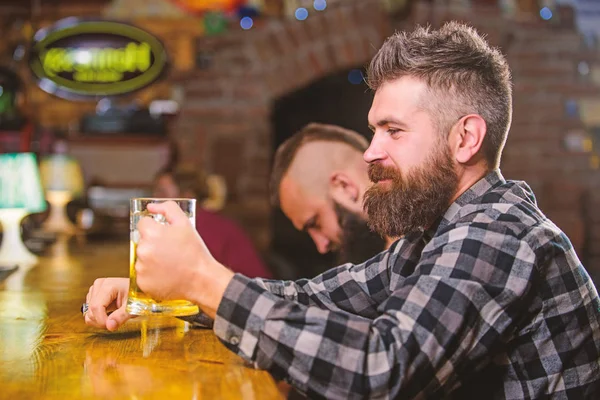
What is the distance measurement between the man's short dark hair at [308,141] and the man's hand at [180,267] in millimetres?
1133

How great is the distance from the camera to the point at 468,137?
1.03 m

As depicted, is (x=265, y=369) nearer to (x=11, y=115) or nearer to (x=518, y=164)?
(x=518, y=164)

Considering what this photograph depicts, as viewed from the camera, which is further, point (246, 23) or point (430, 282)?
point (246, 23)

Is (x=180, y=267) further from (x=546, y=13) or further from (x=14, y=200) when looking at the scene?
(x=546, y=13)

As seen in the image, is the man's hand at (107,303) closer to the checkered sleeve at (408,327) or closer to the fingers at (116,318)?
the fingers at (116,318)

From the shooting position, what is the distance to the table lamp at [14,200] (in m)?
2.38

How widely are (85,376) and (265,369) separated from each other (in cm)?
21

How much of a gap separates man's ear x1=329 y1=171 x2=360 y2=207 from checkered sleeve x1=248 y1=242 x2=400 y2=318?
2.35 feet

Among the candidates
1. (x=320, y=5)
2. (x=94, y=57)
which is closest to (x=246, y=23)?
(x=320, y=5)

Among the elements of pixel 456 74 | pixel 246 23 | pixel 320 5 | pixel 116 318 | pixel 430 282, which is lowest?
pixel 116 318

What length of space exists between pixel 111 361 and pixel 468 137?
22.2 inches

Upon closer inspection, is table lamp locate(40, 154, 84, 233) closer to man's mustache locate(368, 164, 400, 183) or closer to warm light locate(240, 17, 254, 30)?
warm light locate(240, 17, 254, 30)

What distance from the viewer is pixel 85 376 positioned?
85cm

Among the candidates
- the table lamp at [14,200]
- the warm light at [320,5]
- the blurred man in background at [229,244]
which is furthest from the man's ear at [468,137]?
the warm light at [320,5]
